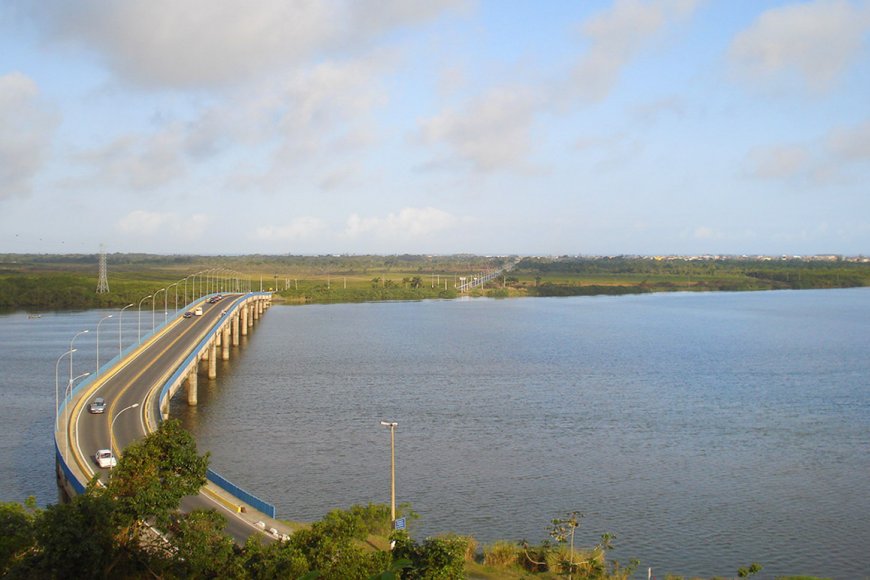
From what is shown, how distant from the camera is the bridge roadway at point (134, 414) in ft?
82.3

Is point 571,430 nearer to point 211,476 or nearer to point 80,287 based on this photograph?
point 211,476

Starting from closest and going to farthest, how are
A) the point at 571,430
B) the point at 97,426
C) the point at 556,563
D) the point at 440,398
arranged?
the point at 556,563 < the point at 97,426 < the point at 571,430 < the point at 440,398

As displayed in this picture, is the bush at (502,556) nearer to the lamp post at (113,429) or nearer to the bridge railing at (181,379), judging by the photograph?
the bridge railing at (181,379)

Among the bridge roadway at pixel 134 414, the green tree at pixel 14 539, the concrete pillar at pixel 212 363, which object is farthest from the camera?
the concrete pillar at pixel 212 363

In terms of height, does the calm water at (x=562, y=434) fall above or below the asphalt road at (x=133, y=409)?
below

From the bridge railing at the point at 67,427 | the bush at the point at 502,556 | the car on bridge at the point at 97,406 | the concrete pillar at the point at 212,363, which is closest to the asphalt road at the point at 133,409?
the car on bridge at the point at 97,406

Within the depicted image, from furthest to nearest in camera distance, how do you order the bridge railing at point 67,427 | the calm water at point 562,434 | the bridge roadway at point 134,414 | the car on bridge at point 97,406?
1. the car on bridge at point 97,406
2. the calm water at point 562,434
3. the bridge railing at point 67,427
4. the bridge roadway at point 134,414

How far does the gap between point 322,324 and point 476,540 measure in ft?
234

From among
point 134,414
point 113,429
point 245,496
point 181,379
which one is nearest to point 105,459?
point 113,429

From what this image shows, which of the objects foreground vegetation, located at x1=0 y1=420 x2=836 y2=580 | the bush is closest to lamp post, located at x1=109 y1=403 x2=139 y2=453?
foreground vegetation, located at x1=0 y1=420 x2=836 y2=580

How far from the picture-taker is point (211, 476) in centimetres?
2842

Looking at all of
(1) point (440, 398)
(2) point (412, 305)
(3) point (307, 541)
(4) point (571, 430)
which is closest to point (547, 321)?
(2) point (412, 305)

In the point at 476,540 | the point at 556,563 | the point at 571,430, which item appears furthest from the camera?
the point at 571,430

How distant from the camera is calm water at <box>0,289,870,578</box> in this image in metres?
28.1
